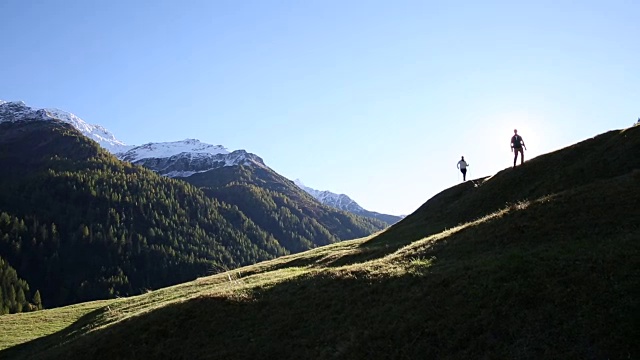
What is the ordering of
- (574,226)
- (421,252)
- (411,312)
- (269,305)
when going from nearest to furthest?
1. (411,312)
2. (574,226)
3. (269,305)
4. (421,252)

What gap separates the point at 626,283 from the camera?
16.9m

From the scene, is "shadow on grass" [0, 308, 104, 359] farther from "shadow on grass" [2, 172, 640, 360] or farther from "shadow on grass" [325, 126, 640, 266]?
"shadow on grass" [325, 126, 640, 266]

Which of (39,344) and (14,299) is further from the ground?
(14,299)

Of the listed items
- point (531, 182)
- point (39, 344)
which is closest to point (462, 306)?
point (531, 182)

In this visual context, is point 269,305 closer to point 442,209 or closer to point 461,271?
point 461,271

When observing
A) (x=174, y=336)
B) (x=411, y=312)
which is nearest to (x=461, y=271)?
(x=411, y=312)

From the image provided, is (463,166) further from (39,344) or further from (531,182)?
(39,344)

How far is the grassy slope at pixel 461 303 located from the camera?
1620 centimetres

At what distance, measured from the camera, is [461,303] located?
19172mm

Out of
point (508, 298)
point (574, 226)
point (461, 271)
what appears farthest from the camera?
point (574, 226)

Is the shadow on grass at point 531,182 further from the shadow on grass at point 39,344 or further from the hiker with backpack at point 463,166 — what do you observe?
the shadow on grass at point 39,344

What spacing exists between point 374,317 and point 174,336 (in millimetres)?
12042

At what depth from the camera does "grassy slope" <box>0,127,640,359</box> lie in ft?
53.2

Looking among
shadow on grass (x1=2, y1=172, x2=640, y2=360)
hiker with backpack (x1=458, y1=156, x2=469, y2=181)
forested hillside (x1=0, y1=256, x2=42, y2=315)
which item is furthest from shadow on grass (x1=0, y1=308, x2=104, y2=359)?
forested hillside (x1=0, y1=256, x2=42, y2=315)
